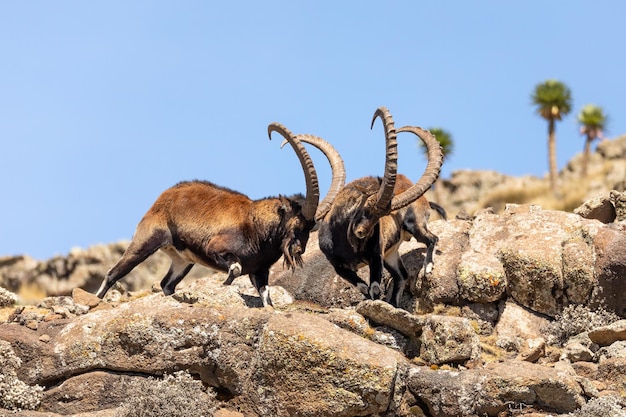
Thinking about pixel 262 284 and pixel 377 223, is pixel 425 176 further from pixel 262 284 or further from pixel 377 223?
pixel 262 284

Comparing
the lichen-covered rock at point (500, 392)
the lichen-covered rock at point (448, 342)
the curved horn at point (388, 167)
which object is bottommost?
the lichen-covered rock at point (500, 392)

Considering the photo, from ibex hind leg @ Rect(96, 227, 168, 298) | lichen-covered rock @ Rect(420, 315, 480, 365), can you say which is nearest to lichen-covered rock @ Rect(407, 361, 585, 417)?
lichen-covered rock @ Rect(420, 315, 480, 365)

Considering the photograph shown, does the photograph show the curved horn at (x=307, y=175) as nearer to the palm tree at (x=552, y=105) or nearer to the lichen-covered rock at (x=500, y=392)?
the lichen-covered rock at (x=500, y=392)

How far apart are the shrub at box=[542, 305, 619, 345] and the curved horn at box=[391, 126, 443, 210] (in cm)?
265

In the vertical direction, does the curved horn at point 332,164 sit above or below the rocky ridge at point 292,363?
above

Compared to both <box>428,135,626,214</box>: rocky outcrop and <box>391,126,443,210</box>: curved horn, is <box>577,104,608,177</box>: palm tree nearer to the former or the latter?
<box>428,135,626,214</box>: rocky outcrop

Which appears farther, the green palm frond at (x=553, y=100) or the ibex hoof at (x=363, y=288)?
the green palm frond at (x=553, y=100)

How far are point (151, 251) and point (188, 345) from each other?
4.74m

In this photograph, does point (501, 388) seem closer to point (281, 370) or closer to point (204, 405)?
point (281, 370)

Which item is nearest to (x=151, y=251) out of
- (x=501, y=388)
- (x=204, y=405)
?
(x=204, y=405)

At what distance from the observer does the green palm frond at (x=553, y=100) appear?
161 ft

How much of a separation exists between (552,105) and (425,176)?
120 ft

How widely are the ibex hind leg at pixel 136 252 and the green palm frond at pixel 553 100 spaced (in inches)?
1474

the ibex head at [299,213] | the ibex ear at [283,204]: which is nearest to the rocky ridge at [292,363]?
the ibex head at [299,213]
